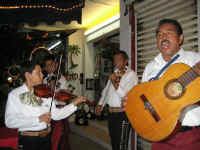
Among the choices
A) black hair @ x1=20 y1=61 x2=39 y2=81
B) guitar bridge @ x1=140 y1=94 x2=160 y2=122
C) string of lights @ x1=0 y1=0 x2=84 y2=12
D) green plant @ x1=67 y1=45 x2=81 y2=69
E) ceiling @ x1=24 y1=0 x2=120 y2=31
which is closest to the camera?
guitar bridge @ x1=140 y1=94 x2=160 y2=122

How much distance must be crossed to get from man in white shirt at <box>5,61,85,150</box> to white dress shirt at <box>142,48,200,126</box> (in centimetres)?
83

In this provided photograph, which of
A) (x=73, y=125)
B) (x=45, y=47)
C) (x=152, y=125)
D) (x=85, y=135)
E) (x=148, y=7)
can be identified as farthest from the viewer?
(x=45, y=47)

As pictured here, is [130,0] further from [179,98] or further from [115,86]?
[179,98]

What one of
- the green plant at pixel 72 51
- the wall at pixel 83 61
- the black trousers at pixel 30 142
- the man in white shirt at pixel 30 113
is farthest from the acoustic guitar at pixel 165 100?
the wall at pixel 83 61

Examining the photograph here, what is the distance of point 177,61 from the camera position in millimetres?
1441

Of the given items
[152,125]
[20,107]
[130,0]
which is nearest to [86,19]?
[130,0]

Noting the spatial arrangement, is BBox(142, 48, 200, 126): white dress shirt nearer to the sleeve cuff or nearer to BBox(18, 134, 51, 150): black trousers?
the sleeve cuff

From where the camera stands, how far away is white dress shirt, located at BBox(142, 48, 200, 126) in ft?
4.10

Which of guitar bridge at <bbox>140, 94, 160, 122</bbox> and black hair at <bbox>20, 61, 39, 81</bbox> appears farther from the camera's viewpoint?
black hair at <bbox>20, 61, 39, 81</bbox>

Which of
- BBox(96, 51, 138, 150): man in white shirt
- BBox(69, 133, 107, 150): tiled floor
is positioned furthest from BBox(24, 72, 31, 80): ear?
BBox(69, 133, 107, 150): tiled floor

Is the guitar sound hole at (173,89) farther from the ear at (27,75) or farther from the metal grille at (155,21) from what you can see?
the ear at (27,75)

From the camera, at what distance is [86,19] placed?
20.9ft

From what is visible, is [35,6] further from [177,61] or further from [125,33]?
[177,61]

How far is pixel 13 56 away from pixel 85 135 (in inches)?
152
